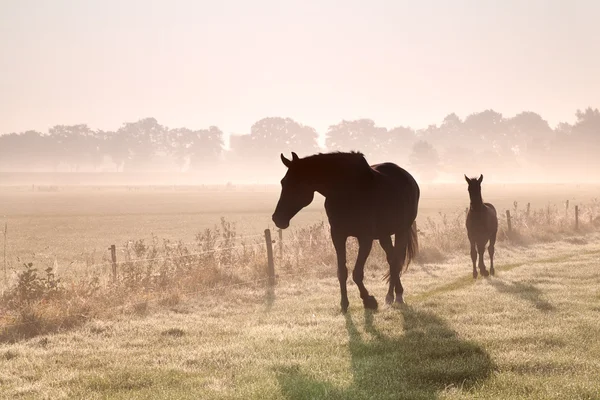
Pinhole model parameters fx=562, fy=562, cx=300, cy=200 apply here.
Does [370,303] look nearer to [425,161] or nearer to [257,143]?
[425,161]

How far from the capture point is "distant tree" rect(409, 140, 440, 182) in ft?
477

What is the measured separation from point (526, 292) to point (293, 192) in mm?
6385

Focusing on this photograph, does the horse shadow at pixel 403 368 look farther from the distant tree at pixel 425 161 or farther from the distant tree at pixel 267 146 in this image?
the distant tree at pixel 267 146

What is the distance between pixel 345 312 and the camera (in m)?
10.6

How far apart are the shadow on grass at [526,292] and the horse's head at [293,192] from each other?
5.08 meters

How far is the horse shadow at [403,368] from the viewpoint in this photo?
6211 mm

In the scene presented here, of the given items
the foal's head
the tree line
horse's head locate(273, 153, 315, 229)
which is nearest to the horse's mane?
horse's head locate(273, 153, 315, 229)

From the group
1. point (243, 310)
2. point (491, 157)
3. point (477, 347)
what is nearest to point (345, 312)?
point (243, 310)

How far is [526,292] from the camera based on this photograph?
1242cm

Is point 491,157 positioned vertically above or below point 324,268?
above

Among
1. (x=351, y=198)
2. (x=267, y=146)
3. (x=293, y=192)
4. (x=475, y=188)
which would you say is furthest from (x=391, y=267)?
(x=267, y=146)

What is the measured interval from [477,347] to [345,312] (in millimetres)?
3227

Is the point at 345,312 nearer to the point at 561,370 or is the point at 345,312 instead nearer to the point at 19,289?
the point at 561,370

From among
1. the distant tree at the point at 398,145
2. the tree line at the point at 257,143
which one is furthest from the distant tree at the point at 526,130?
the distant tree at the point at 398,145
